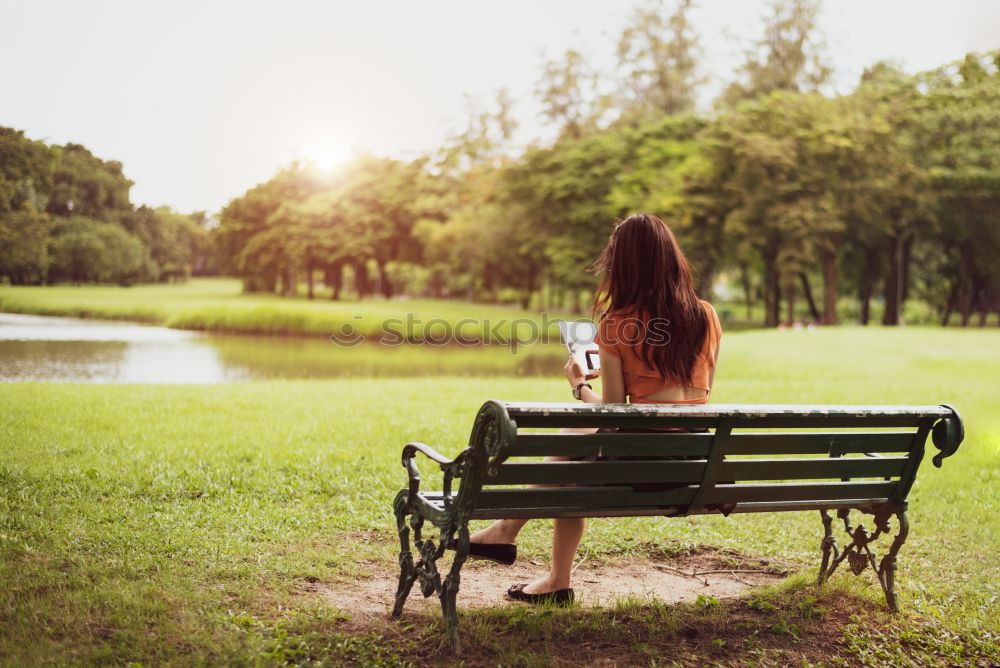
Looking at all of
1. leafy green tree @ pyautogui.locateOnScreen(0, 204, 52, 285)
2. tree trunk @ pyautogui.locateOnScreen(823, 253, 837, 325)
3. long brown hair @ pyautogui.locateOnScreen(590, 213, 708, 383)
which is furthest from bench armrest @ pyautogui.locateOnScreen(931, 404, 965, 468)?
tree trunk @ pyautogui.locateOnScreen(823, 253, 837, 325)

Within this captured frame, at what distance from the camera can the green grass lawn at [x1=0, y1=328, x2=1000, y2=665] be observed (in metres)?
3.45

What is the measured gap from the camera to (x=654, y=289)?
348 centimetres

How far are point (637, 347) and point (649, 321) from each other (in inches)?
4.6

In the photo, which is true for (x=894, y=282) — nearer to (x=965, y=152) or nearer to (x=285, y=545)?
(x=965, y=152)

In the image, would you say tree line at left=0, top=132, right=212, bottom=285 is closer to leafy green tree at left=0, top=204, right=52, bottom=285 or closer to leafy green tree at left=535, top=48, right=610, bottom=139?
leafy green tree at left=0, top=204, right=52, bottom=285

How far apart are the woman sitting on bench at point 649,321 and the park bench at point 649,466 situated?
21cm

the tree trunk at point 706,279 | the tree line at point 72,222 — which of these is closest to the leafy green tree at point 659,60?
the tree trunk at point 706,279

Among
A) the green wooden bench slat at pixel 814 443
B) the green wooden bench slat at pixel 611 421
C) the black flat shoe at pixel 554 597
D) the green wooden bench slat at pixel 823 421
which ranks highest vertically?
the green wooden bench slat at pixel 611 421

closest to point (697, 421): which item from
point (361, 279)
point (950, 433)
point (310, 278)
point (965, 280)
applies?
point (950, 433)

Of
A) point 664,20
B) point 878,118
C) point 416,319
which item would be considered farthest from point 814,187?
point 416,319

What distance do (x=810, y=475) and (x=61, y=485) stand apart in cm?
465

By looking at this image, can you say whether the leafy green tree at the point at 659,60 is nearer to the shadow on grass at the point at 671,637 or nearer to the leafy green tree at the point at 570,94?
the leafy green tree at the point at 570,94

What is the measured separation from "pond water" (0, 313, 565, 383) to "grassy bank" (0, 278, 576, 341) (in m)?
0.24

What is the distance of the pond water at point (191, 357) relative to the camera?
11922mm
